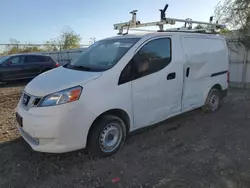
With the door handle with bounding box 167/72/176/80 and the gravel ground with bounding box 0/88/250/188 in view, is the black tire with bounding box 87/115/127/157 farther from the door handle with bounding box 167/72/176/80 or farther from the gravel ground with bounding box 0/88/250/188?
the door handle with bounding box 167/72/176/80

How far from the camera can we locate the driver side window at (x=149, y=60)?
3473 mm

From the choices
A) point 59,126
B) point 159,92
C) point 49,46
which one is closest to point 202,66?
point 159,92

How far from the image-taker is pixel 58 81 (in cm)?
323

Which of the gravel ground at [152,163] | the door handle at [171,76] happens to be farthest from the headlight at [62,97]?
the door handle at [171,76]

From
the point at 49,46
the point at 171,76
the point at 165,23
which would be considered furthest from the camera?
the point at 49,46

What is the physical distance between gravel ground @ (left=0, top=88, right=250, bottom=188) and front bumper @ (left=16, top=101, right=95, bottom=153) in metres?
0.34

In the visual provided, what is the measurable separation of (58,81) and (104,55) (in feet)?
3.13

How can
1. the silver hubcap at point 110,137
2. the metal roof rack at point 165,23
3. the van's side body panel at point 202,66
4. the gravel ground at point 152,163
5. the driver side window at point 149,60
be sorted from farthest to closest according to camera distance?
the metal roof rack at point 165,23, the van's side body panel at point 202,66, the driver side window at point 149,60, the silver hubcap at point 110,137, the gravel ground at point 152,163

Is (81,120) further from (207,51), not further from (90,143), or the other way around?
(207,51)

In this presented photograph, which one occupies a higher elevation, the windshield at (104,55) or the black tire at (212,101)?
the windshield at (104,55)

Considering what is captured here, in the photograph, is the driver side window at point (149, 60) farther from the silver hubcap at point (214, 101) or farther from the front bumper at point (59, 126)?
the silver hubcap at point (214, 101)

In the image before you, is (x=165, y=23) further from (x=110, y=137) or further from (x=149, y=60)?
(x=110, y=137)

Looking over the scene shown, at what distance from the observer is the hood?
3.07 metres

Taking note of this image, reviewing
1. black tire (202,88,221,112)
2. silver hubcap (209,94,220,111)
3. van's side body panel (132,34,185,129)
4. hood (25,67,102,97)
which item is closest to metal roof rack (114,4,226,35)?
van's side body panel (132,34,185,129)
